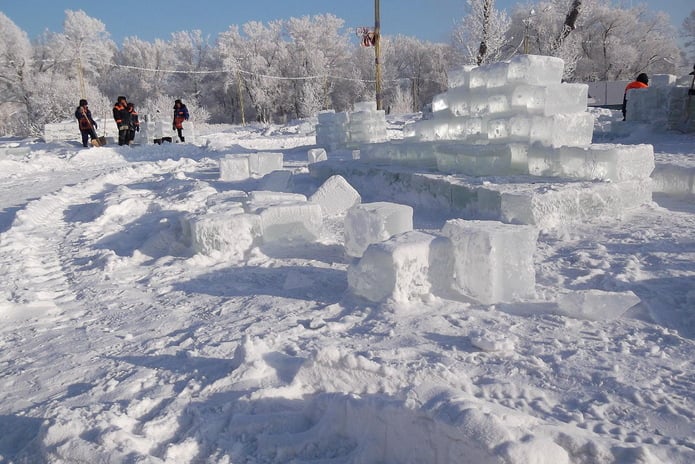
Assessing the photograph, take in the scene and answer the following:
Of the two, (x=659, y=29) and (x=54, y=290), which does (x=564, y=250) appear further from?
(x=659, y=29)

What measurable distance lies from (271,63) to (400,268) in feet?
127

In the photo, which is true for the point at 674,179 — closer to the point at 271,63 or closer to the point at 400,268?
the point at 400,268

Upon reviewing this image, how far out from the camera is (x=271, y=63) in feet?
126

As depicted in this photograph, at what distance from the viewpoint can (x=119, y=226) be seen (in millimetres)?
5449

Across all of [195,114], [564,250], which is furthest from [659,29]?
[564,250]

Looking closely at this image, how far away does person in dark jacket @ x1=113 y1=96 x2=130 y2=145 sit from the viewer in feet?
45.4

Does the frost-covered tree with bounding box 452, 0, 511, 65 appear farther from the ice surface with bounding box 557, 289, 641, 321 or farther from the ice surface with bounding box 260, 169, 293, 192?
the ice surface with bounding box 557, 289, 641, 321

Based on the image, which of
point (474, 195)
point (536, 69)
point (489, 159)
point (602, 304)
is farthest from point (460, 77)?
point (602, 304)

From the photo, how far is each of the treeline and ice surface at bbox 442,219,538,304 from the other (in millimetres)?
26830

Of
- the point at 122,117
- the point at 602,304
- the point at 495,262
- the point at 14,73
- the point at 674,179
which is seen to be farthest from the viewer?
the point at 14,73

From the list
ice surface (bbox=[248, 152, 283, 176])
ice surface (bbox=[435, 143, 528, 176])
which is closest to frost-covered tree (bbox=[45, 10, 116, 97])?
ice surface (bbox=[248, 152, 283, 176])

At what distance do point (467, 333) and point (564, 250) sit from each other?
5.72ft

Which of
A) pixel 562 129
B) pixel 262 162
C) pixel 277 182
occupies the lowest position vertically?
pixel 277 182

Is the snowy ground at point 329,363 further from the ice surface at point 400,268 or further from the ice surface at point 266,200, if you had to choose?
the ice surface at point 266,200
